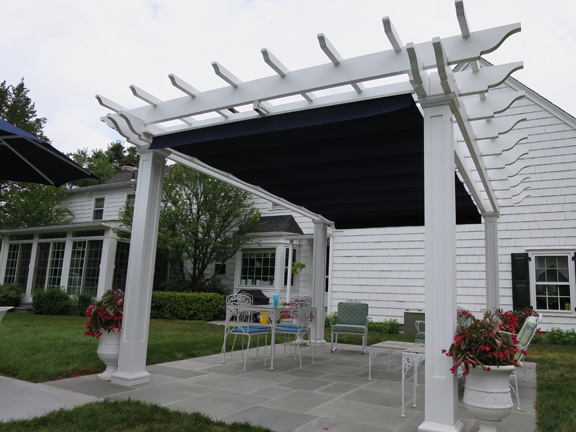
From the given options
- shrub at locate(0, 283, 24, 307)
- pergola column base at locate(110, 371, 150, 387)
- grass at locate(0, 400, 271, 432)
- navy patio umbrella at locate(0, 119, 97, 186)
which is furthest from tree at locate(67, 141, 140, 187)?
grass at locate(0, 400, 271, 432)

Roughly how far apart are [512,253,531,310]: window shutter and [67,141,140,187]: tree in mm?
24634

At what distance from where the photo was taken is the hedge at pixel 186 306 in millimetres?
12727

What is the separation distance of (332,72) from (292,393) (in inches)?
127

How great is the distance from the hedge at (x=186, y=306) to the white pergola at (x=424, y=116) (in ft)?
26.7

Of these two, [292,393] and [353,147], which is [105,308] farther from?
[353,147]

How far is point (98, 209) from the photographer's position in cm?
1759

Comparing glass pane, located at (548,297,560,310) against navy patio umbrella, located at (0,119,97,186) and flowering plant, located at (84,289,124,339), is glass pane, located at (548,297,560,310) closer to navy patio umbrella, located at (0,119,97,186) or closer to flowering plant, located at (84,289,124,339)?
flowering plant, located at (84,289,124,339)

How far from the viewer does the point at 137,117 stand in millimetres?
4641

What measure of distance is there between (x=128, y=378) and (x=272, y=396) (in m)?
1.53

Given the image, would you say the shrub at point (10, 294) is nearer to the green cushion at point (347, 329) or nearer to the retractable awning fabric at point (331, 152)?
the retractable awning fabric at point (331, 152)

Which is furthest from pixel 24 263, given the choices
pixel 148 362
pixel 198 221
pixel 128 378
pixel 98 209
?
pixel 128 378

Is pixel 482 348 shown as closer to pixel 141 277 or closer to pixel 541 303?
pixel 141 277

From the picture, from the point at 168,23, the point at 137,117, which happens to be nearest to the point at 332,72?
the point at 137,117

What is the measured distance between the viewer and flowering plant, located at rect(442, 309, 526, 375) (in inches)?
113
